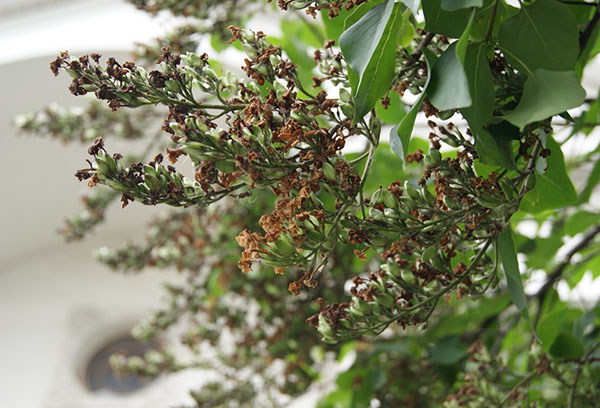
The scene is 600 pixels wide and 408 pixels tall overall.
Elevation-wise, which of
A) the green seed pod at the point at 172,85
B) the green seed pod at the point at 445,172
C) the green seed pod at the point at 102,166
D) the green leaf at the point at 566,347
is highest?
the green seed pod at the point at 172,85

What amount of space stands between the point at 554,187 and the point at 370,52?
1.11ft

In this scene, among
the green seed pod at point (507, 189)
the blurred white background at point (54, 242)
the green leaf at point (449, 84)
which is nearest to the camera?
the green leaf at point (449, 84)

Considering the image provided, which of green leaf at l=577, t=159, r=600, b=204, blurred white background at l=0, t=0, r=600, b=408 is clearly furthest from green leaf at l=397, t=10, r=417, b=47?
blurred white background at l=0, t=0, r=600, b=408

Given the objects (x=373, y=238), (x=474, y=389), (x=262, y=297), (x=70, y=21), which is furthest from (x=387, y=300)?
(x=70, y=21)

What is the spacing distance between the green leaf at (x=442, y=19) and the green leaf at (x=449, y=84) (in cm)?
4

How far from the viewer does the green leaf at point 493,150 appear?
438 millimetres

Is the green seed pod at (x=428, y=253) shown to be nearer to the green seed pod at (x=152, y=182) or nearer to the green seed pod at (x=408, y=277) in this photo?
the green seed pod at (x=408, y=277)

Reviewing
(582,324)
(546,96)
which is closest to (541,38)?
(546,96)

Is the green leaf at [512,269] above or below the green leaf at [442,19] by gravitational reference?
below

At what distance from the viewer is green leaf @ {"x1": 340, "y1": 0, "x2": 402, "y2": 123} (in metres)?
0.43

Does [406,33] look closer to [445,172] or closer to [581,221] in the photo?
[445,172]

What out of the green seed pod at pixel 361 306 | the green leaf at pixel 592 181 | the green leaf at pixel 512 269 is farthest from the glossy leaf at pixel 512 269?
the green leaf at pixel 592 181

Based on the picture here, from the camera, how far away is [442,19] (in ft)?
1.44

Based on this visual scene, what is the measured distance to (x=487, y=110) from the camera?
0.42m
